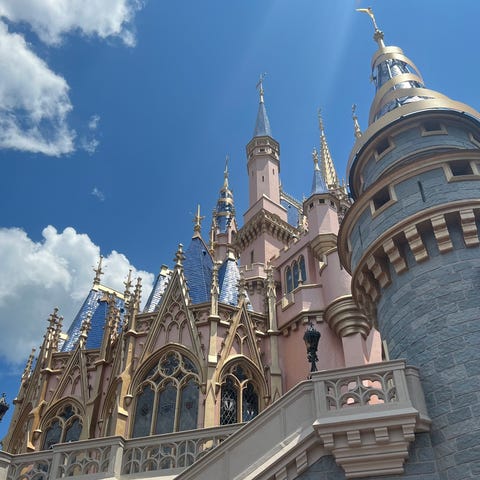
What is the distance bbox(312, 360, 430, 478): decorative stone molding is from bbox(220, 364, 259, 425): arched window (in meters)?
8.65

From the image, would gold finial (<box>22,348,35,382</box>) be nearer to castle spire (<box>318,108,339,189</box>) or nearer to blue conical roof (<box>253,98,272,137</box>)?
blue conical roof (<box>253,98,272,137</box>)

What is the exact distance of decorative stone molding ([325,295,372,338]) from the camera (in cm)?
1886

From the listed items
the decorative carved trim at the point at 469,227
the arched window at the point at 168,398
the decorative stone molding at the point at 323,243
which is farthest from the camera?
the decorative stone molding at the point at 323,243

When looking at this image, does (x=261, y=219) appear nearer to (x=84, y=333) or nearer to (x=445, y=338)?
(x=84, y=333)

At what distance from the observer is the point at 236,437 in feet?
28.9

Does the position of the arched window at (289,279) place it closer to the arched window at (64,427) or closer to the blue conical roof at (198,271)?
the blue conical roof at (198,271)

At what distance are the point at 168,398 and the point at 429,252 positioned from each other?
10125 millimetres

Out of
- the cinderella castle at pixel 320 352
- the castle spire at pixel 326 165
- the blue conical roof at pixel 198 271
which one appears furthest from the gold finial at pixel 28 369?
the castle spire at pixel 326 165

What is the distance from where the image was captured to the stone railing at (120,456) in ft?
33.7

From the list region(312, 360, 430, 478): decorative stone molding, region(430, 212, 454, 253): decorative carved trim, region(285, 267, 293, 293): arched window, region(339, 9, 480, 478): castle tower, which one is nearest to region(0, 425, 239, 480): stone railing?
region(312, 360, 430, 478): decorative stone molding

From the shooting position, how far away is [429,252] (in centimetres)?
1013

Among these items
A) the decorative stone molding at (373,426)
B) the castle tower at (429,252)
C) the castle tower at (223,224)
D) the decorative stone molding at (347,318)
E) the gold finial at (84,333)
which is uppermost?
the castle tower at (223,224)

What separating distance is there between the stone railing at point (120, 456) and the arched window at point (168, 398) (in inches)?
213

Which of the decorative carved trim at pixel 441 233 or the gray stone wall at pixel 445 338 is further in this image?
the decorative carved trim at pixel 441 233
